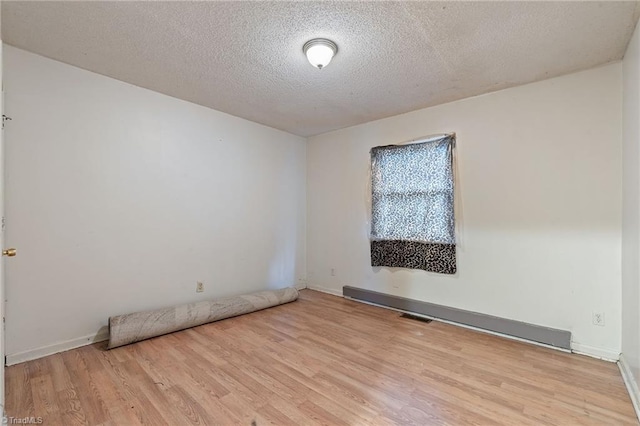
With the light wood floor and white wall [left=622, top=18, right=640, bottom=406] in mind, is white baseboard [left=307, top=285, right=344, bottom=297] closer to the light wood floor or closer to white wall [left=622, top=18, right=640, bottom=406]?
the light wood floor

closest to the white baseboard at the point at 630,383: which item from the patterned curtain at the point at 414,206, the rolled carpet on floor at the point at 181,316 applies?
the patterned curtain at the point at 414,206

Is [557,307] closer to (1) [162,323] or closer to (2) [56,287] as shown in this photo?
(1) [162,323]

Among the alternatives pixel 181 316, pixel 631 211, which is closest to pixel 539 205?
pixel 631 211

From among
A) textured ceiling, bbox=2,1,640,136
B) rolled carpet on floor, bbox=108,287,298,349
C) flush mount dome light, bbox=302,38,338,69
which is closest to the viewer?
textured ceiling, bbox=2,1,640,136

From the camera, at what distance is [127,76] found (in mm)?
2680

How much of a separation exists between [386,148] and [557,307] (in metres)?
2.37

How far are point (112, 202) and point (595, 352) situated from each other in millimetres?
4435

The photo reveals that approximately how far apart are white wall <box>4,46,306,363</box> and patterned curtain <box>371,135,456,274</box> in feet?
5.35

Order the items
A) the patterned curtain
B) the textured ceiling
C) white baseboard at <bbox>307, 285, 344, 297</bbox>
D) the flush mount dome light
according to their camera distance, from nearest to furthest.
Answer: the textured ceiling → the flush mount dome light → the patterned curtain → white baseboard at <bbox>307, 285, 344, 297</bbox>

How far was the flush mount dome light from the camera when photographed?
2.08 metres

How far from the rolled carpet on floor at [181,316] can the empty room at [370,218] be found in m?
0.02

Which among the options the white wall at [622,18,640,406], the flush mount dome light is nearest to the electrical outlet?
the white wall at [622,18,640,406]

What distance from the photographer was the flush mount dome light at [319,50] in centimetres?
208

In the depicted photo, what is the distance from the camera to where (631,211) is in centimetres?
205
